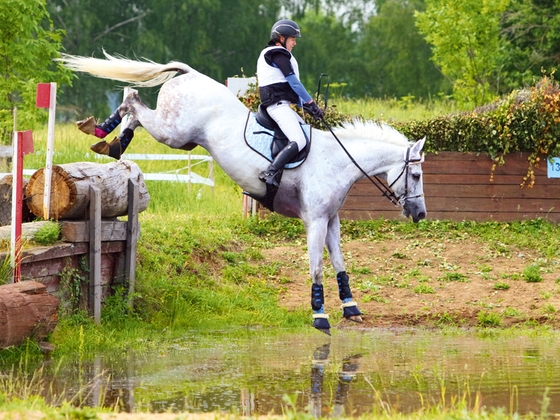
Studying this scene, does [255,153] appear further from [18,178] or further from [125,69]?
[18,178]

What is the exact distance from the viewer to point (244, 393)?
7281 mm

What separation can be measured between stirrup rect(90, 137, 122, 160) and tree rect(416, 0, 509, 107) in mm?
16795

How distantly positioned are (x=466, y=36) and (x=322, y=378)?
748 inches

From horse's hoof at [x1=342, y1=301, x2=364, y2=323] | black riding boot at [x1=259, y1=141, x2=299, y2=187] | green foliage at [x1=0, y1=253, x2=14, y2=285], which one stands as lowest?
horse's hoof at [x1=342, y1=301, x2=364, y2=323]

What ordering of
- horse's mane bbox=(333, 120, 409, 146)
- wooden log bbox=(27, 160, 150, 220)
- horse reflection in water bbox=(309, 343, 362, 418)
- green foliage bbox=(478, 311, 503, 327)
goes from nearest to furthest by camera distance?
1. horse reflection in water bbox=(309, 343, 362, 418)
2. wooden log bbox=(27, 160, 150, 220)
3. horse's mane bbox=(333, 120, 409, 146)
4. green foliage bbox=(478, 311, 503, 327)

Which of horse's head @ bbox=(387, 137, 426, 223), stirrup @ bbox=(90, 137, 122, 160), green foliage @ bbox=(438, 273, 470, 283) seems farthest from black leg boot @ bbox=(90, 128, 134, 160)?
green foliage @ bbox=(438, 273, 470, 283)

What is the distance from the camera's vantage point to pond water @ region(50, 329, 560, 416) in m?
6.90

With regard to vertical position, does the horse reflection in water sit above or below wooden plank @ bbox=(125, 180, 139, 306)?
below

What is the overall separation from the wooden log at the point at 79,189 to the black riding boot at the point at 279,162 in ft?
6.07

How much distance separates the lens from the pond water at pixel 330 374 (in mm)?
6898

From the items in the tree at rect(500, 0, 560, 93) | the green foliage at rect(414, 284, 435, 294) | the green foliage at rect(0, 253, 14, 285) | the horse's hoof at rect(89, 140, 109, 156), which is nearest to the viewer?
the green foliage at rect(0, 253, 14, 285)

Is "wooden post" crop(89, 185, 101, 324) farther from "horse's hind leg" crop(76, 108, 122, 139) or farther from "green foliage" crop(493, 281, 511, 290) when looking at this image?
"green foliage" crop(493, 281, 511, 290)

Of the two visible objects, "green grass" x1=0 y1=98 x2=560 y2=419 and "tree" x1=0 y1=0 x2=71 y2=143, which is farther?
"tree" x1=0 y1=0 x2=71 y2=143

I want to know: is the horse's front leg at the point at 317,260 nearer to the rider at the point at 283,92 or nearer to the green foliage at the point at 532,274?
the rider at the point at 283,92
